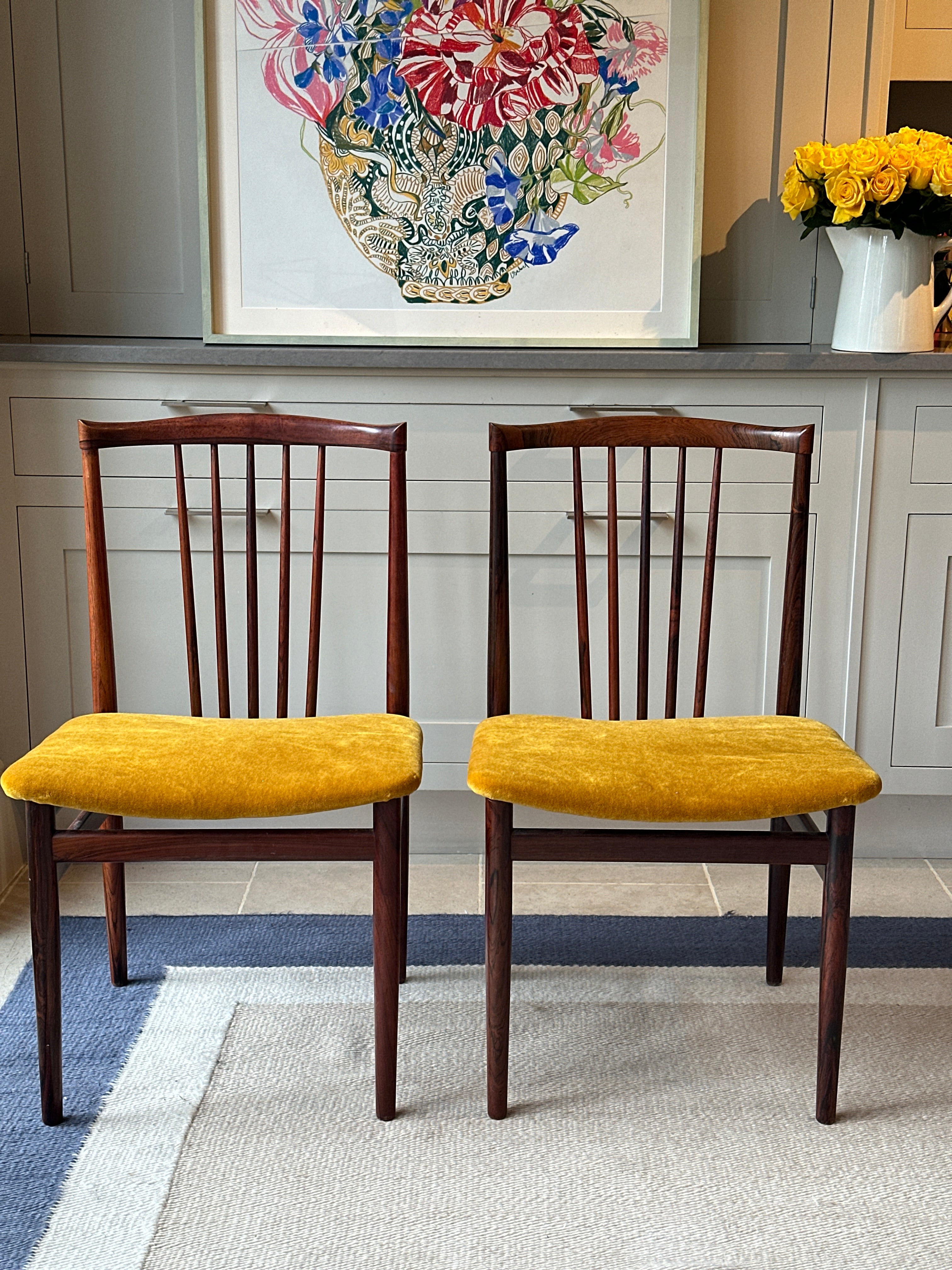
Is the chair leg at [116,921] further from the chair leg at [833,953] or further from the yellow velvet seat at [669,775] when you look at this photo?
the chair leg at [833,953]

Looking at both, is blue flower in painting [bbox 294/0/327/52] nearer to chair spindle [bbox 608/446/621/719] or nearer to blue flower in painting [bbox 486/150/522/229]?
blue flower in painting [bbox 486/150/522/229]

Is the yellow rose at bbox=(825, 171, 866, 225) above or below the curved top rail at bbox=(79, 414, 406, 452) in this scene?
above

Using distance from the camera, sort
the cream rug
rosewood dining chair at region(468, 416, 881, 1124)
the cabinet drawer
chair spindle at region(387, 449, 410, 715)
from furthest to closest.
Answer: the cabinet drawer
chair spindle at region(387, 449, 410, 715)
rosewood dining chair at region(468, 416, 881, 1124)
the cream rug

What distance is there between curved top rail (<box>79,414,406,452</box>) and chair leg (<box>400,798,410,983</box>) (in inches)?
21.1

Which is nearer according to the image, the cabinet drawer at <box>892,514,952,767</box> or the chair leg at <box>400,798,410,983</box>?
the chair leg at <box>400,798,410,983</box>

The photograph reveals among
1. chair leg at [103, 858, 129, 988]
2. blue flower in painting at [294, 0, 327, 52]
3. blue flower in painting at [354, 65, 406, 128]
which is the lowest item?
chair leg at [103, 858, 129, 988]

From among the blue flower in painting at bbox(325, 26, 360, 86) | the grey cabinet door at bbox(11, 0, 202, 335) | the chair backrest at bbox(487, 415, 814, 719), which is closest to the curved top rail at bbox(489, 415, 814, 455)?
the chair backrest at bbox(487, 415, 814, 719)

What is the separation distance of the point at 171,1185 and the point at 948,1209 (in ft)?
2.96

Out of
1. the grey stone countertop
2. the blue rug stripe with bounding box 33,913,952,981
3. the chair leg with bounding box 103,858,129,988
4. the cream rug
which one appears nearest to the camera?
the cream rug

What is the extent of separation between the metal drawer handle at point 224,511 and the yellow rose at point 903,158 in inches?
47.4

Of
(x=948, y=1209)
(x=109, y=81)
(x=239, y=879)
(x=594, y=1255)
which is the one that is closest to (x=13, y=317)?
(x=109, y=81)

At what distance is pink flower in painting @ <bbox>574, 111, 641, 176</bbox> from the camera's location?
2154 millimetres

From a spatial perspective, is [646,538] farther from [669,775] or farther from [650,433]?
[669,775]

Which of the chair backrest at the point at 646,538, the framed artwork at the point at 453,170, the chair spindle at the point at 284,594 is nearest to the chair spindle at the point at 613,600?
the chair backrest at the point at 646,538
